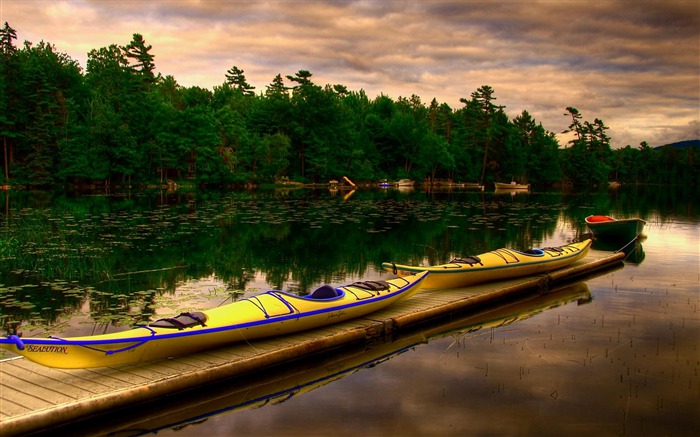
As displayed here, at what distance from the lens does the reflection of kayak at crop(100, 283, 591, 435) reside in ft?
25.0

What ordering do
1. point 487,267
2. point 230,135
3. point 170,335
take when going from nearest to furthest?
Result: point 170,335, point 487,267, point 230,135

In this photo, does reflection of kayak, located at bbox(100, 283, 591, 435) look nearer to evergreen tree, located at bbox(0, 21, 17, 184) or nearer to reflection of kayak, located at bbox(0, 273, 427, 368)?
reflection of kayak, located at bbox(0, 273, 427, 368)

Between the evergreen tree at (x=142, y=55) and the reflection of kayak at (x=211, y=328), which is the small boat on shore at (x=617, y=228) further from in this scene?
the evergreen tree at (x=142, y=55)

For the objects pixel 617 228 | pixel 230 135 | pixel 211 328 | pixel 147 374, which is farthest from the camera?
pixel 230 135

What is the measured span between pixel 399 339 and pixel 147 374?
209 inches

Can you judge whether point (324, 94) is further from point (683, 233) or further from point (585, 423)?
point (585, 423)

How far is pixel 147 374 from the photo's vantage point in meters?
7.91

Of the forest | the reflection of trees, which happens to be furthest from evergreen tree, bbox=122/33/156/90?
the reflection of trees

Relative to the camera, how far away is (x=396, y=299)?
39.8 feet

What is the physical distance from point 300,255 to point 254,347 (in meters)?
11.2

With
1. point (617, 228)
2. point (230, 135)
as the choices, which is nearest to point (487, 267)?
point (617, 228)

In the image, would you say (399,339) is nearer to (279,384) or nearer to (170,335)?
(279,384)

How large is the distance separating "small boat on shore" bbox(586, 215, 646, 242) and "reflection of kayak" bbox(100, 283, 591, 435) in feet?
51.8

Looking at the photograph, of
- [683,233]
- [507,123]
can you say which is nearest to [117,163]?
[683,233]
